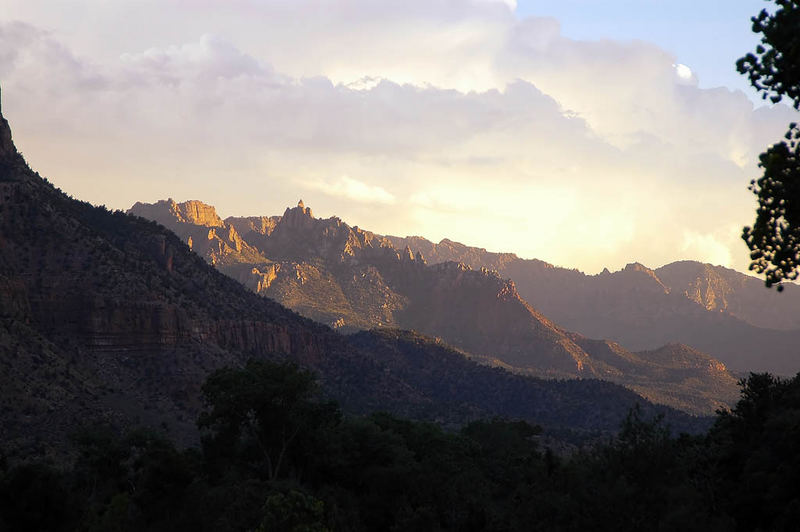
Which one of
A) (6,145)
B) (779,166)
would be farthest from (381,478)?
(6,145)

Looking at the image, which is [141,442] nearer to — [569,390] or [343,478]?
[343,478]

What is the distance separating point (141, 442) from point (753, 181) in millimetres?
59287

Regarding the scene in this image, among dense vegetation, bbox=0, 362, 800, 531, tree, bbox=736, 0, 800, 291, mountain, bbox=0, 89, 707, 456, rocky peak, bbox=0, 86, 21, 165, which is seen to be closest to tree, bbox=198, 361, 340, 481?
dense vegetation, bbox=0, 362, 800, 531

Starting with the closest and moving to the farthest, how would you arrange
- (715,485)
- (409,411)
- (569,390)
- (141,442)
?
1. (715,485)
2. (141,442)
3. (409,411)
4. (569,390)

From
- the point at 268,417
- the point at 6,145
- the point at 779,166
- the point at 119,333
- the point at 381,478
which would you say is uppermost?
the point at 6,145

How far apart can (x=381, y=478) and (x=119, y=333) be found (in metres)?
54.2

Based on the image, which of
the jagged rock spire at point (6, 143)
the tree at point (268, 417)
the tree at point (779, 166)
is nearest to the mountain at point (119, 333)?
the jagged rock spire at point (6, 143)

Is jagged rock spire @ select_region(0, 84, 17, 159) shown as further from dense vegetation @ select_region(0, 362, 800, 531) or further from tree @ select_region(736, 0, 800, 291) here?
tree @ select_region(736, 0, 800, 291)

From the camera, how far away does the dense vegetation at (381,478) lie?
1663 inches

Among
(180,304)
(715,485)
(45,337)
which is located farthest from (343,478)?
(180,304)

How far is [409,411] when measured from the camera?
143375 mm

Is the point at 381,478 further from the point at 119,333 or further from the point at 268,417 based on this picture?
the point at 119,333

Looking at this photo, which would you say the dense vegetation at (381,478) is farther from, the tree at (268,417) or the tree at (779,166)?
the tree at (779,166)

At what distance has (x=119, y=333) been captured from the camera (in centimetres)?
10606
